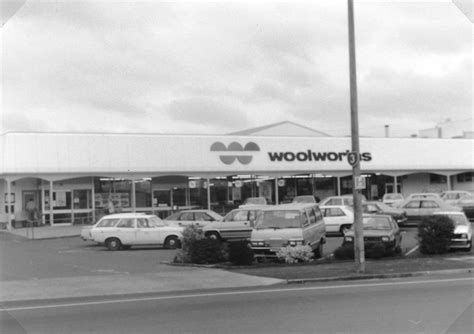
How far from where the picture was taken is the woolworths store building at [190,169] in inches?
1506

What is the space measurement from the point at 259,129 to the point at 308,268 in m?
48.8

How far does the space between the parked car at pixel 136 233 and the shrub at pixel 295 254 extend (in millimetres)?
7083

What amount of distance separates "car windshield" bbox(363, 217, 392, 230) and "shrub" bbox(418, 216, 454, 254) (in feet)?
3.96

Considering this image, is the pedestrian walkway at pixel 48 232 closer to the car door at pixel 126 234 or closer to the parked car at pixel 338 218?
the car door at pixel 126 234

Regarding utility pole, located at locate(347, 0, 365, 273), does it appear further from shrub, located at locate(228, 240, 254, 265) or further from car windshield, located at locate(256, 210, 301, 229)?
shrub, located at locate(228, 240, 254, 265)

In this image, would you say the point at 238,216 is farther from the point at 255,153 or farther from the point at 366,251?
the point at 255,153

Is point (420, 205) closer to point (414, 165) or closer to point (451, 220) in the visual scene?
point (451, 220)

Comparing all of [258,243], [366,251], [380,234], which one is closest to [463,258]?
[380,234]

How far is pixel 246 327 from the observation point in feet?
30.2

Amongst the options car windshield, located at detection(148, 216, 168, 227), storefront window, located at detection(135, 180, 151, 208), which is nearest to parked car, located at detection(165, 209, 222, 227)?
car windshield, located at detection(148, 216, 168, 227)

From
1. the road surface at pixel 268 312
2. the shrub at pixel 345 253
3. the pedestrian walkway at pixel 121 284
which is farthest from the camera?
the shrub at pixel 345 253

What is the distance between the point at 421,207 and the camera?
104 feet

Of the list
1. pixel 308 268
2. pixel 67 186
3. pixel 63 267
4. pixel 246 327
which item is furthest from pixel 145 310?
pixel 67 186

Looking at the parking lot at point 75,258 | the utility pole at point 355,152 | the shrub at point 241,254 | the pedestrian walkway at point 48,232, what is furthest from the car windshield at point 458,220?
the pedestrian walkway at point 48,232
